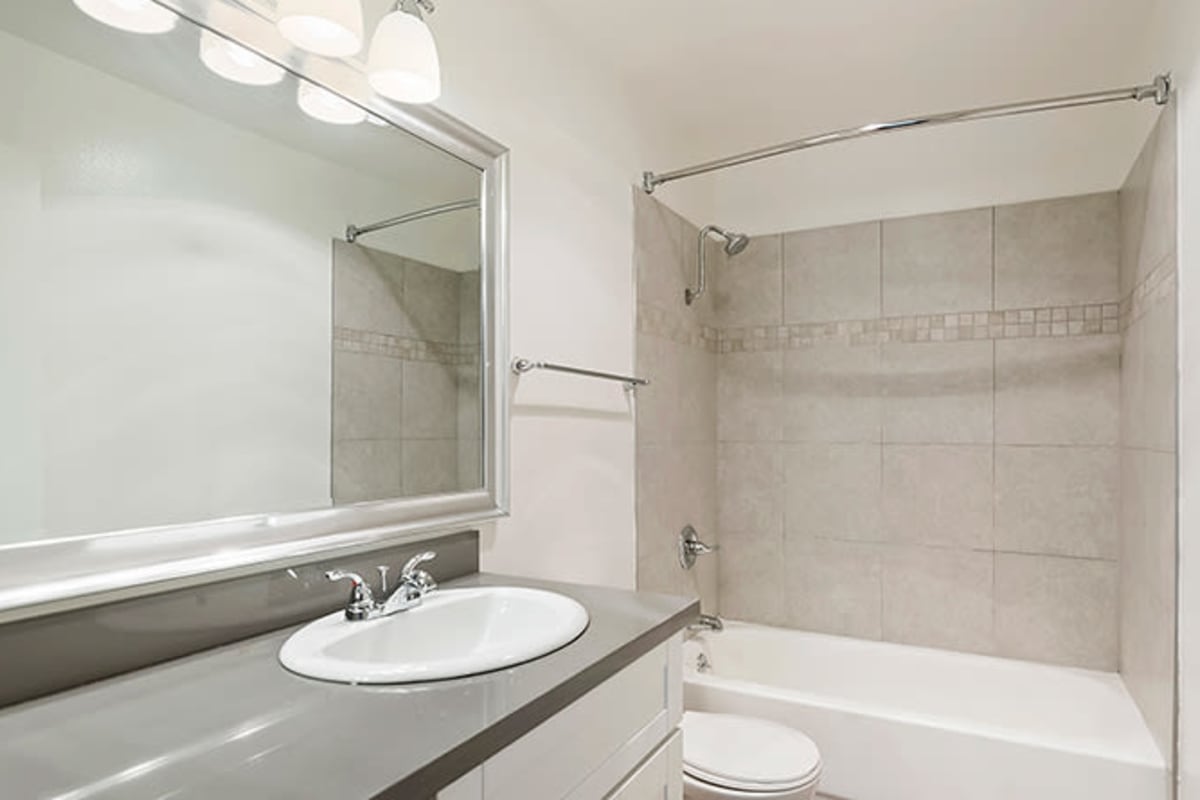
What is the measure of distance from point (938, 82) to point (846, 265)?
0.72 m

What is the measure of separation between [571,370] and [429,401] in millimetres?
442

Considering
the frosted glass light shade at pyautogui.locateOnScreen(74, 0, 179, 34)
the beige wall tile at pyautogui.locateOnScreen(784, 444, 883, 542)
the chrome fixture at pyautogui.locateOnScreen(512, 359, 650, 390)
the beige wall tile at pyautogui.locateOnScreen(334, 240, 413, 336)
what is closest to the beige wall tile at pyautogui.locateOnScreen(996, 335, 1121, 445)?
the beige wall tile at pyautogui.locateOnScreen(784, 444, 883, 542)

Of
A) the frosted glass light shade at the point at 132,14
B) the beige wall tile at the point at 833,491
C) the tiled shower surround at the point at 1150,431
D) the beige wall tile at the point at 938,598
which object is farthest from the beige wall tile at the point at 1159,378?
the frosted glass light shade at the point at 132,14

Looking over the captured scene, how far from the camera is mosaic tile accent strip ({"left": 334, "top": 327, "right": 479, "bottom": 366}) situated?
1388 millimetres

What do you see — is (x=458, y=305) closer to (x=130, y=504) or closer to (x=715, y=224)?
(x=130, y=504)

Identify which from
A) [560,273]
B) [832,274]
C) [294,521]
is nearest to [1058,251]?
[832,274]

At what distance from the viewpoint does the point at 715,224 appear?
9.91 feet

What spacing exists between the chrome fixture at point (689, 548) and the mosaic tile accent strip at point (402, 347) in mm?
1348

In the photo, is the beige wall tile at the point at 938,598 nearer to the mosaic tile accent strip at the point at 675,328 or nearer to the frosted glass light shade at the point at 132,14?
the mosaic tile accent strip at the point at 675,328

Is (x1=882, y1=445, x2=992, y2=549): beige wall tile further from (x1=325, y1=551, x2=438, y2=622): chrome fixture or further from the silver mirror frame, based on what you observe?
(x1=325, y1=551, x2=438, y2=622): chrome fixture

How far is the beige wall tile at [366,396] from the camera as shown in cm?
137

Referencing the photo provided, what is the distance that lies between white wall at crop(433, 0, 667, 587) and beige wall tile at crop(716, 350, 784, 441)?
2.77 ft

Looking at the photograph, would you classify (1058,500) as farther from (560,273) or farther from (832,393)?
(560,273)

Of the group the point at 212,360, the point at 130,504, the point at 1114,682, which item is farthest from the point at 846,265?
the point at 130,504
